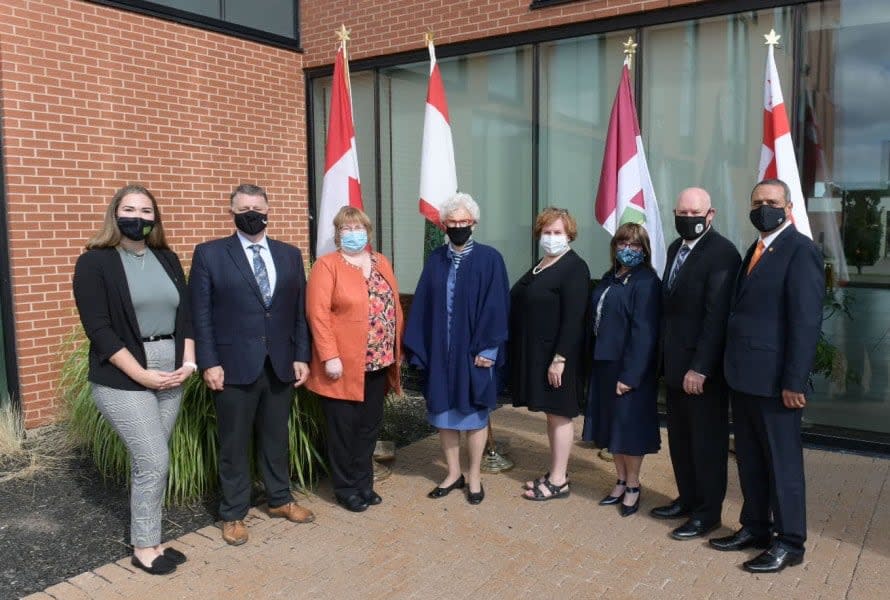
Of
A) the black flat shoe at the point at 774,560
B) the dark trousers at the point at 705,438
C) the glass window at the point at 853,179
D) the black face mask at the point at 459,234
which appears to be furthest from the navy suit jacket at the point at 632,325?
the glass window at the point at 853,179

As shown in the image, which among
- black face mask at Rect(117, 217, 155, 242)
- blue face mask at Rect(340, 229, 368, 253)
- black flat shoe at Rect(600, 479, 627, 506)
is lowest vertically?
black flat shoe at Rect(600, 479, 627, 506)

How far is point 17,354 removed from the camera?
6281mm

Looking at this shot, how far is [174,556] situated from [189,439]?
0.90 meters

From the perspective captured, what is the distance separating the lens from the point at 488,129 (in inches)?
300

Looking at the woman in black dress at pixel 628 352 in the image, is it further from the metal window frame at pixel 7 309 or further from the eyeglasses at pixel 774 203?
the metal window frame at pixel 7 309

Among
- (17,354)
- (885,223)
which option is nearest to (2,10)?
(17,354)

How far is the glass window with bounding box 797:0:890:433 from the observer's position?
572 cm

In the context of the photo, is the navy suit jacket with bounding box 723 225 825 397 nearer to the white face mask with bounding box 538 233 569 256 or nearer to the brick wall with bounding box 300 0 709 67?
the white face mask with bounding box 538 233 569 256

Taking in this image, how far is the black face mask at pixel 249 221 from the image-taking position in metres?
4.01

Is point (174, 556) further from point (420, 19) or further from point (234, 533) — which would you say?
point (420, 19)

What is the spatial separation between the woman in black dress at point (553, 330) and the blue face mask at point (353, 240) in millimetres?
1047

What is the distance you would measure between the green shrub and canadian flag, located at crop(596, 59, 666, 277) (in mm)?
2732

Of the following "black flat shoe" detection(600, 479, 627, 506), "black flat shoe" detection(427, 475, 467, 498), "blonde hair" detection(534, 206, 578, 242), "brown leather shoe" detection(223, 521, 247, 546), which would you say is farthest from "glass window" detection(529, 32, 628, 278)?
"brown leather shoe" detection(223, 521, 247, 546)

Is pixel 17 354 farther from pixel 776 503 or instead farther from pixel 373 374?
pixel 776 503
